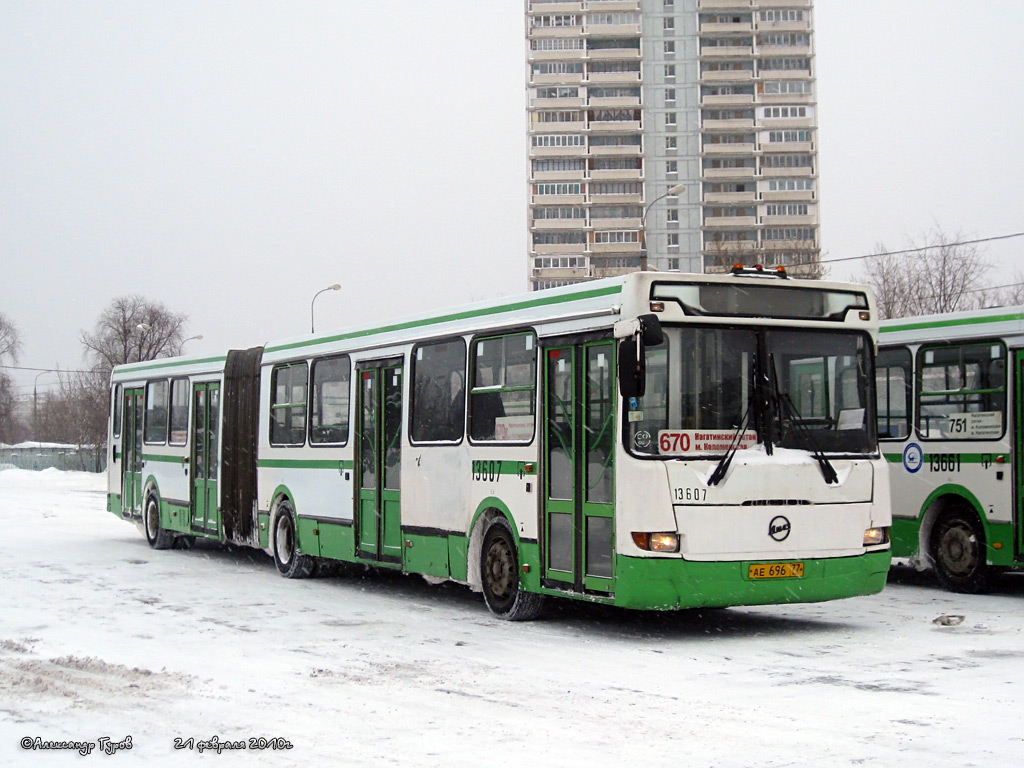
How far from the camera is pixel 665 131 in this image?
119562 mm

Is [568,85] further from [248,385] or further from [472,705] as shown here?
[472,705]

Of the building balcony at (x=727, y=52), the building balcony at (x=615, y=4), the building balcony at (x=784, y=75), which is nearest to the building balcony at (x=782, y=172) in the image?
the building balcony at (x=784, y=75)

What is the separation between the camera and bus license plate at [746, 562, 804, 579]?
11.2 metres

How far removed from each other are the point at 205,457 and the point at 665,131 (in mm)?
103096

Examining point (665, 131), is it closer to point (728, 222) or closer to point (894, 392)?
point (728, 222)

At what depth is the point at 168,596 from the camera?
50.0ft

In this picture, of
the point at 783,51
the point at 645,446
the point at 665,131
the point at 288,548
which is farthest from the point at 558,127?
the point at 645,446

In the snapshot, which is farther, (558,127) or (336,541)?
(558,127)

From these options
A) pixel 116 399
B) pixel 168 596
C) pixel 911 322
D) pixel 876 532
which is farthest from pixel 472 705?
pixel 116 399

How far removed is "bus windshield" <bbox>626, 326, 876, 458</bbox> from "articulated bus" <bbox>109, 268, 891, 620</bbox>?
16 millimetres

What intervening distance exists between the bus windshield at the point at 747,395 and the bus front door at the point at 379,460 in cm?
484

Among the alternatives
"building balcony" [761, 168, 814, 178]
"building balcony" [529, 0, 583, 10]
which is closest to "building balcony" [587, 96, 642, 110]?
"building balcony" [529, 0, 583, 10]

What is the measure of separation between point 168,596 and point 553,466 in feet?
18.2

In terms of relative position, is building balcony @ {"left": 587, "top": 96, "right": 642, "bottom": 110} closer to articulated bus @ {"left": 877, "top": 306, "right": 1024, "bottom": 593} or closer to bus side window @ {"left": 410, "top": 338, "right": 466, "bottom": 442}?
articulated bus @ {"left": 877, "top": 306, "right": 1024, "bottom": 593}
